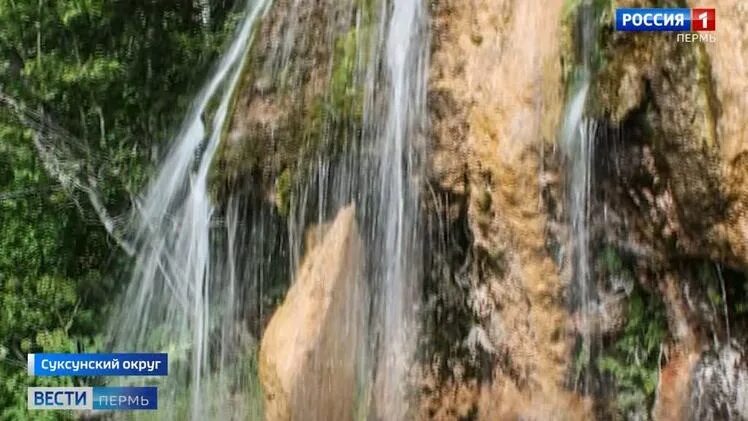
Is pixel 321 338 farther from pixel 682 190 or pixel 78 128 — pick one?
pixel 78 128

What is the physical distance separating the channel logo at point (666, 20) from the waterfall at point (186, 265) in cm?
131

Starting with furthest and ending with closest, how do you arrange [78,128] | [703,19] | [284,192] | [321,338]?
[78,128], [284,192], [321,338], [703,19]

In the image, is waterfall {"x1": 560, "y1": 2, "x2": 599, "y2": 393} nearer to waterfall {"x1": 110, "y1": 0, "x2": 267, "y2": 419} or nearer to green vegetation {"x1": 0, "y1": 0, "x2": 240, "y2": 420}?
waterfall {"x1": 110, "y1": 0, "x2": 267, "y2": 419}

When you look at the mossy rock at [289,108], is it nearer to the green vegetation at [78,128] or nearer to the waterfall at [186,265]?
the waterfall at [186,265]

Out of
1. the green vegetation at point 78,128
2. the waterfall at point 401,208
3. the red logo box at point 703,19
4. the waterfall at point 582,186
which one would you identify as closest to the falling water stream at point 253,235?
the waterfall at point 401,208

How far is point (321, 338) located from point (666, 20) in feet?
4.66

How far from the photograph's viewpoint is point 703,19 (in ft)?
8.36

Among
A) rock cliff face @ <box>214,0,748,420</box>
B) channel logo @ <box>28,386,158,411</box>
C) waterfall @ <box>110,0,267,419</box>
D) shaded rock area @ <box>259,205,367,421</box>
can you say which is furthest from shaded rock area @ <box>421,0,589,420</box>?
channel logo @ <box>28,386,158,411</box>

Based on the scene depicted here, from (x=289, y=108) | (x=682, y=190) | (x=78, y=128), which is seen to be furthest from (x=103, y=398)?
(x=682, y=190)

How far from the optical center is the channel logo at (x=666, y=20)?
2547 mm

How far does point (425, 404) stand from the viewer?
9.34 feet

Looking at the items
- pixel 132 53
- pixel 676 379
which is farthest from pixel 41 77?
pixel 676 379

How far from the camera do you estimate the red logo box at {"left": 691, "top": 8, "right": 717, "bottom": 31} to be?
8.32ft

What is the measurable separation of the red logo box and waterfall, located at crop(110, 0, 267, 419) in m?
1.51
